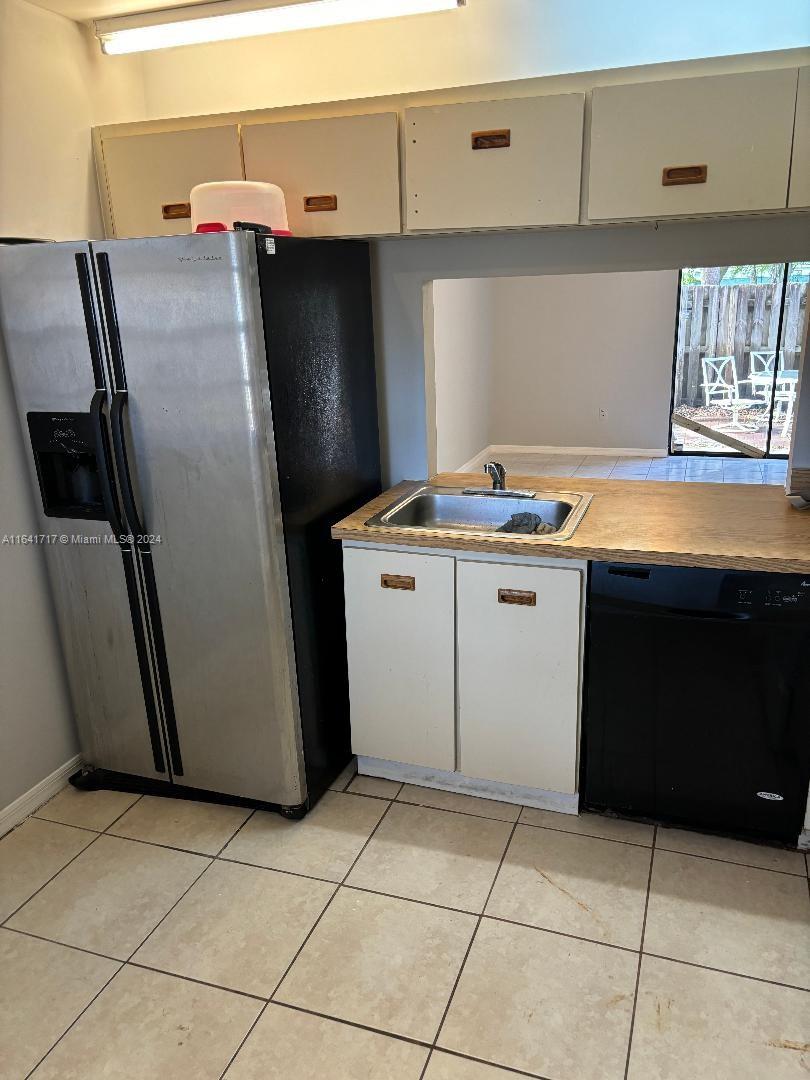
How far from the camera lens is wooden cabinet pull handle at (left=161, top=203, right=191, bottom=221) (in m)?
2.56

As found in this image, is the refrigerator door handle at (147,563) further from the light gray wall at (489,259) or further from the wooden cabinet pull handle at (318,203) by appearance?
the light gray wall at (489,259)

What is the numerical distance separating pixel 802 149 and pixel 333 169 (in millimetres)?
1340

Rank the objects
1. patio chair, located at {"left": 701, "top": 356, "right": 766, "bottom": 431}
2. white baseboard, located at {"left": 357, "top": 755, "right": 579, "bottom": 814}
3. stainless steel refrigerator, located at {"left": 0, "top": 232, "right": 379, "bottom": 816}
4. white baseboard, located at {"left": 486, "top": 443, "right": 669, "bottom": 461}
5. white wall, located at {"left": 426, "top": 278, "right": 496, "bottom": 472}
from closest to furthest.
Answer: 1. stainless steel refrigerator, located at {"left": 0, "top": 232, "right": 379, "bottom": 816}
2. white baseboard, located at {"left": 357, "top": 755, "right": 579, "bottom": 814}
3. white wall, located at {"left": 426, "top": 278, "right": 496, "bottom": 472}
4. white baseboard, located at {"left": 486, "top": 443, "right": 669, "bottom": 461}
5. patio chair, located at {"left": 701, "top": 356, "right": 766, "bottom": 431}

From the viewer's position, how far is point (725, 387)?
7.53 m

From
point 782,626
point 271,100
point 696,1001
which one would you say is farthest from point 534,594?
point 271,100

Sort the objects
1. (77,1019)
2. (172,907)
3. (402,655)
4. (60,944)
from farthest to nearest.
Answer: (402,655)
(172,907)
(60,944)
(77,1019)

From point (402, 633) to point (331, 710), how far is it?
41cm

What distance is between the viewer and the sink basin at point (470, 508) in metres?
2.54

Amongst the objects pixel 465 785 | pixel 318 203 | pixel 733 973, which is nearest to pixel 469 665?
pixel 465 785

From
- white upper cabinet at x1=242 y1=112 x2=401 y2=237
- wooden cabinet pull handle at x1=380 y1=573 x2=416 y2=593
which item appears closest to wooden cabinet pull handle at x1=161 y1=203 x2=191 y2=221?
white upper cabinet at x1=242 y1=112 x2=401 y2=237

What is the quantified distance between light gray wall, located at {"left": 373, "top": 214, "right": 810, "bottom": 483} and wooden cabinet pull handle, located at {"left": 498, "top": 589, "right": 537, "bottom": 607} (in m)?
0.79

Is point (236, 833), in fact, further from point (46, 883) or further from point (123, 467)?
point (123, 467)

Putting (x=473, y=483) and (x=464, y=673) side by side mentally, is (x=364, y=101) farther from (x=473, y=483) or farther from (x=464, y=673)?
(x=464, y=673)

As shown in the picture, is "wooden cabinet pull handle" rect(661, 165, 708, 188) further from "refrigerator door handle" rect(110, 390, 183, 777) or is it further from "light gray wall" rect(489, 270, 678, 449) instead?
"light gray wall" rect(489, 270, 678, 449)
